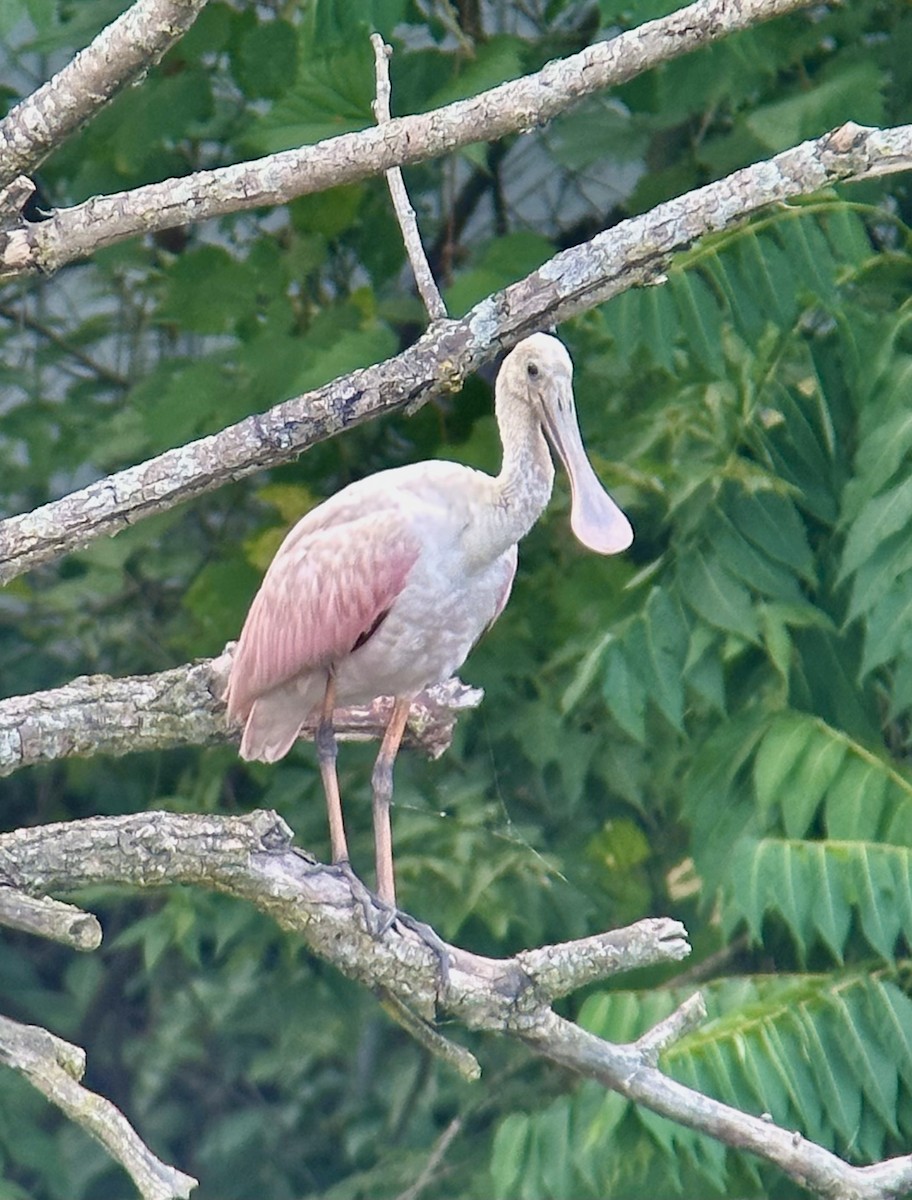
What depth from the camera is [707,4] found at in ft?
6.71

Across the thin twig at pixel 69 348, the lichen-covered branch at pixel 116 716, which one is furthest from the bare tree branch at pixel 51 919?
the thin twig at pixel 69 348

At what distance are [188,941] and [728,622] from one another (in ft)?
Result: 6.40

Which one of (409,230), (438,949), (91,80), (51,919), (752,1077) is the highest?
(91,80)

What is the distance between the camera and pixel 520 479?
3.15 meters

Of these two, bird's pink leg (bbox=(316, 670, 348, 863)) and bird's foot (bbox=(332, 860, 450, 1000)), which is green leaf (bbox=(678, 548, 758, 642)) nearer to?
bird's pink leg (bbox=(316, 670, 348, 863))

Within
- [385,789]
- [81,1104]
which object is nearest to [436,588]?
[385,789]

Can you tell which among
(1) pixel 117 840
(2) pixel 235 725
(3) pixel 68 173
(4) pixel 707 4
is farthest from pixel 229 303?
(4) pixel 707 4

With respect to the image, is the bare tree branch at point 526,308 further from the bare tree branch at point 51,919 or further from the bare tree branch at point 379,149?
the bare tree branch at point 51,919

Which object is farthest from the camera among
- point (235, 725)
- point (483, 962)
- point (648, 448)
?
point (648, 448)

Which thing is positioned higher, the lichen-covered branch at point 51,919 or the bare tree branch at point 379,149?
the bare tree branch at point 379,149

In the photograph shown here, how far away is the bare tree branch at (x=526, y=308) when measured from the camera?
2186mm

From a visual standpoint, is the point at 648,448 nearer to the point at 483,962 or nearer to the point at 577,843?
the point at 577,843

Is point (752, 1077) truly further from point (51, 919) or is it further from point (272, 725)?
point (51, 919)

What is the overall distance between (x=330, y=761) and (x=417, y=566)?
424 mm
